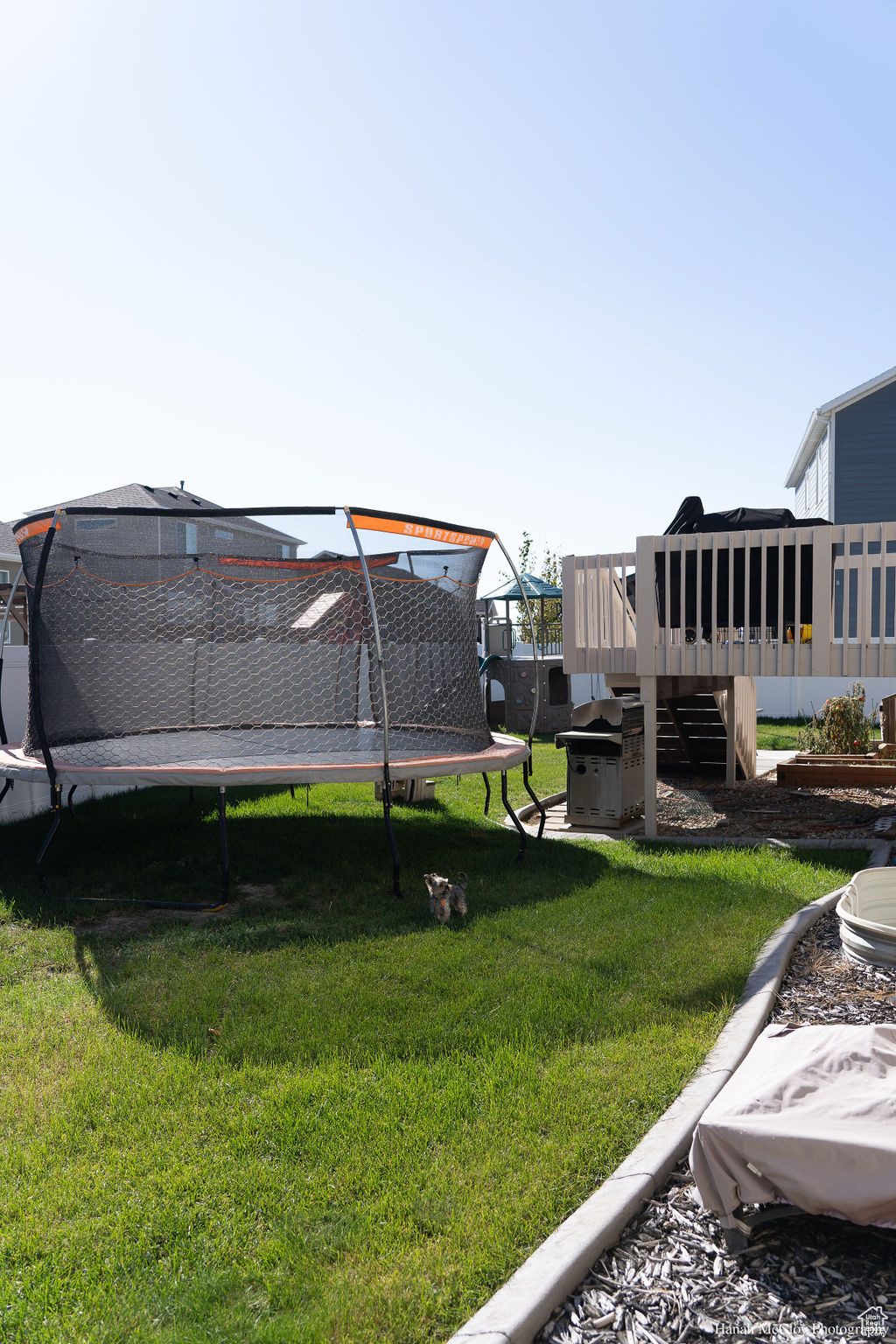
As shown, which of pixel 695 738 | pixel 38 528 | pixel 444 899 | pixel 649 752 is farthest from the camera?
pixel 695 738

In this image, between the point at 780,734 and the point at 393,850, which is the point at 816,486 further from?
the point at 393,850

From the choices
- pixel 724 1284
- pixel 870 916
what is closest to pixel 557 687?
pixel 870 916

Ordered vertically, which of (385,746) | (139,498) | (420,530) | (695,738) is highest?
(139,498)

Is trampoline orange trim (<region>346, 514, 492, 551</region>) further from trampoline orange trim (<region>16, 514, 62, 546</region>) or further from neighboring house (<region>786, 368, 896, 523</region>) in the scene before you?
neighboring house (<region>786, 368, 896, 523</region>)

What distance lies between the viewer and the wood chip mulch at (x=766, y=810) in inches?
283

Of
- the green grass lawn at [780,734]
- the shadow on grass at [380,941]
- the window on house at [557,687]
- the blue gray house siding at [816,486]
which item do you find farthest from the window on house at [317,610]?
the blue gray house siding at [816,486]

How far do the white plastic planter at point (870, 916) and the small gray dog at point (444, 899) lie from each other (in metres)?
1.92

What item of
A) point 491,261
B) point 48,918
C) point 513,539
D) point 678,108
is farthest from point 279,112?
point 513,539

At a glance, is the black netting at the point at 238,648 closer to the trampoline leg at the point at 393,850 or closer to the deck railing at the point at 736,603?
the trampoline leg at the point at 393,850

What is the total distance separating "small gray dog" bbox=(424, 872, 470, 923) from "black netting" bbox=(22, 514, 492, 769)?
4.28 feet

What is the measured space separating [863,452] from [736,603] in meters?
10.0

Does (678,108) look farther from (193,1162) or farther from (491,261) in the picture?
(193,1162)

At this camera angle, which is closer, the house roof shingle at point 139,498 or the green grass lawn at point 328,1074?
the green grass lawn at point 328,1074

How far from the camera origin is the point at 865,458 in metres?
15.5
